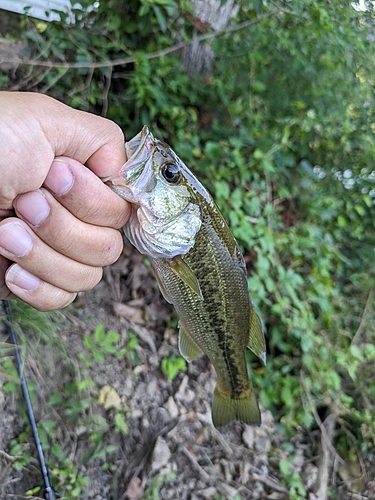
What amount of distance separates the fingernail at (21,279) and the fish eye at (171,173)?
518 mm

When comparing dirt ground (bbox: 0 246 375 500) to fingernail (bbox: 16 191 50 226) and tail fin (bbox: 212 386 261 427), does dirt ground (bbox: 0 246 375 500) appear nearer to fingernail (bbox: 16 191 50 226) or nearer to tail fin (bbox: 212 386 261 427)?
tail fin (bbox: 212 386 261 427)

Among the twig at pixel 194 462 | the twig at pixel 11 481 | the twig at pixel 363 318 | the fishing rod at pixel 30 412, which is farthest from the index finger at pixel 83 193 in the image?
the twig at pixel 363 318

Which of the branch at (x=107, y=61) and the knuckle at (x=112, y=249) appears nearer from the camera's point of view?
the knuckle at (x=112, y=249)

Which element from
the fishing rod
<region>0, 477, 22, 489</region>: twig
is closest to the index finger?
the fishing rod

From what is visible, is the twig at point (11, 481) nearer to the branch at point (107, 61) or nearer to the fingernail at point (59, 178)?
the fingernail at point (59, 178)

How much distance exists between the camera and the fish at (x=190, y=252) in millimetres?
1253

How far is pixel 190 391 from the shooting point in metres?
3.01

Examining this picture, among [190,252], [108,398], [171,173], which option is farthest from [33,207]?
[108,398]

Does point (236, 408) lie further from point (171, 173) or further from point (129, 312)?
point (129, 312)

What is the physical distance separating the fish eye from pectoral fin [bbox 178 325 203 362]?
63 centimetres

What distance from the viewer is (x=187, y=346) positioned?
170 cm

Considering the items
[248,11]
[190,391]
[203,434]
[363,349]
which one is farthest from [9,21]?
[363,349]

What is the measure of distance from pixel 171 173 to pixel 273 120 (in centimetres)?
267

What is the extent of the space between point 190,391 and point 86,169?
7.45 ft
